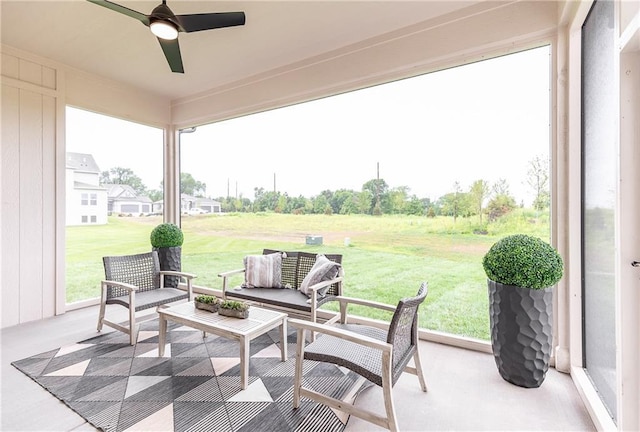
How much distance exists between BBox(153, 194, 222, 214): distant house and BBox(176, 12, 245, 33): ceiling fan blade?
3011 mm

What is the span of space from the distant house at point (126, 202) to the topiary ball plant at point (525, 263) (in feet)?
16.2

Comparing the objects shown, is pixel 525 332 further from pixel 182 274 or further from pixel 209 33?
pixel 209 33

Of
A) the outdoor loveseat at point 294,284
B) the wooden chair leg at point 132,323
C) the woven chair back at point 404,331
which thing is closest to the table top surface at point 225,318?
the outdoor loveseat at point 294,284

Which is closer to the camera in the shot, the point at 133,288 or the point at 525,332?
the point at 525,332

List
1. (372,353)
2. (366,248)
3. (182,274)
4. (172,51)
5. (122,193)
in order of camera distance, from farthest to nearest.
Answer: (122,193), (366,248), (182,274), (172,51), (372,353)

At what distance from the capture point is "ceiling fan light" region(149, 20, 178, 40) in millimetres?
2252

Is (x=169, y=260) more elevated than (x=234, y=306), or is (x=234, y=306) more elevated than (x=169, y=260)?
(x=169, y=260)

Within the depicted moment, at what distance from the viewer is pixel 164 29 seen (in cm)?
231

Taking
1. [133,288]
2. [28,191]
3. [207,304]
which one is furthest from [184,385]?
[28,191]

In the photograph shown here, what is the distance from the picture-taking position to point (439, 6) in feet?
9.42

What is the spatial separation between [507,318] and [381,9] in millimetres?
2842

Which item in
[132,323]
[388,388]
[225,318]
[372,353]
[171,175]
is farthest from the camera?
[171,175]

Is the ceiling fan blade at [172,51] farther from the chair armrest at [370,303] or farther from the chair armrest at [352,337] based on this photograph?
the chair armrest at [370,303]

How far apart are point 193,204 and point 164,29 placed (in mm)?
3359
